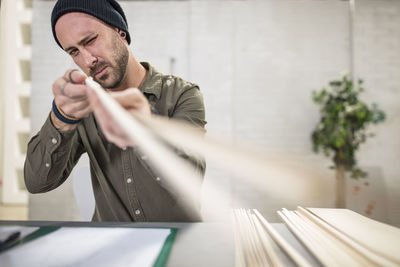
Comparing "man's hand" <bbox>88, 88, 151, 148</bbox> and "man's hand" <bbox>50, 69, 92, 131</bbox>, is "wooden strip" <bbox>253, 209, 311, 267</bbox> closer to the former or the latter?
"man's hand" <bbox>88, 88, 151, 148</bbox>

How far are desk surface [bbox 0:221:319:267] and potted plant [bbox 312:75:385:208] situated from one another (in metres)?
1.52

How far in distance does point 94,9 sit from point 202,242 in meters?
0.59

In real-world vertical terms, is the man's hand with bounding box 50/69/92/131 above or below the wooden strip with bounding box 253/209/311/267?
above

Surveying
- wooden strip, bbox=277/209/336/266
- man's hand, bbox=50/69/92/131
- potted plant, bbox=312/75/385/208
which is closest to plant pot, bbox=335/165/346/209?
potted plant, bbox=312/75/385/208

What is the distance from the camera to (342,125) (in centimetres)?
178

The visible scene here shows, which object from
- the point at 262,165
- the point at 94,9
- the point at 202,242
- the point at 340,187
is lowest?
the point at 340,187

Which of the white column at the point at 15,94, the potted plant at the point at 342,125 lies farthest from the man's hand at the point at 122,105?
the white column at the point at 15,94

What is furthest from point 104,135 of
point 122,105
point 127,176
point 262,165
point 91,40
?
point 262,165

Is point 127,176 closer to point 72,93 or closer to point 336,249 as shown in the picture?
point 72,93

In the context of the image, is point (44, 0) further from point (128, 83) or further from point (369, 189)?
point (369, 189)

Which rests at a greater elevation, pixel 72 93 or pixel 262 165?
pixel 72 93

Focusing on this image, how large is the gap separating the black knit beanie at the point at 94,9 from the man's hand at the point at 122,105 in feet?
1.29

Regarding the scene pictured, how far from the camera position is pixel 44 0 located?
7.07 feet

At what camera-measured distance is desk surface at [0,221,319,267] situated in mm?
351
